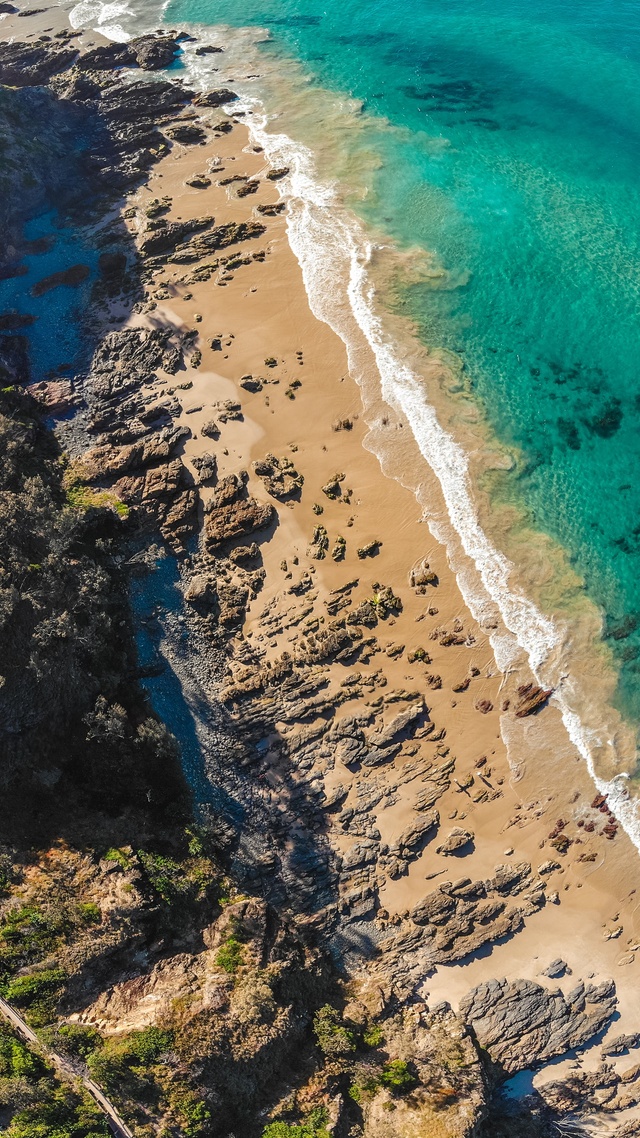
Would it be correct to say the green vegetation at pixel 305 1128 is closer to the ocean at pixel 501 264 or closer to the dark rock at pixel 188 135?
the ocean at pixel 501 264

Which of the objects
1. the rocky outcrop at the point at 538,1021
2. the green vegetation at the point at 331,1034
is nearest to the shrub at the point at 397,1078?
the green vegetation at the point at 331,1034

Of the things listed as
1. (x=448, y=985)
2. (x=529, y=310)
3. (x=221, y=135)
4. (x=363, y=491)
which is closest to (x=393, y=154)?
(x=221, y=135)

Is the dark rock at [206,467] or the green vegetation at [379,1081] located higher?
the dark rock at [206,467]

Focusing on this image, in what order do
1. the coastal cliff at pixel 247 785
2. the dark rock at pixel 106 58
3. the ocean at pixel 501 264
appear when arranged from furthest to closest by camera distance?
the dark rock at pixel 106 58 → the ocean at pixel 501 264 → the coastal cliff at pixel 247 785

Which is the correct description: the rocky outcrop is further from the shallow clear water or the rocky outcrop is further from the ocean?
the shallow clear water

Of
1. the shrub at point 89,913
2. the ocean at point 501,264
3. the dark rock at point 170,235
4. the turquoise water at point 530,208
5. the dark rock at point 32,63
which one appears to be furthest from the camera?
the dark rock at point 32,63

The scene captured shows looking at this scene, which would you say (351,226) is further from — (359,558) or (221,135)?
(359,558)

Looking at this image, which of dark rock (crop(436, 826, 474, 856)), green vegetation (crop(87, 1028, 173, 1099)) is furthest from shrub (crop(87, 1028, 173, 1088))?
dark rock (crop(436, 826, 474, 856))

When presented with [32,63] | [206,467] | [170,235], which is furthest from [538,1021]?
[32,63]
